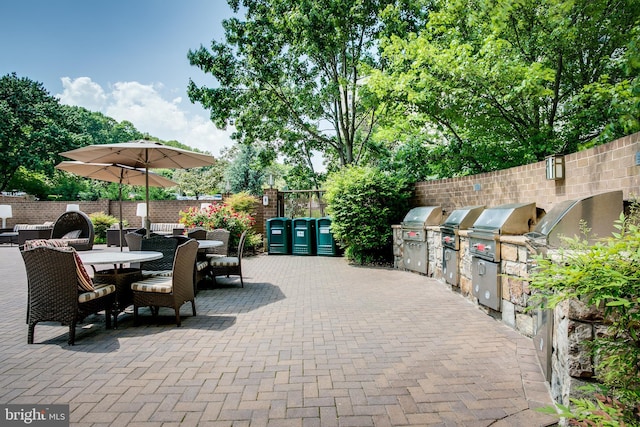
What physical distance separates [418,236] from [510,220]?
2.82 m

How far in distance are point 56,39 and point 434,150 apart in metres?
13.5

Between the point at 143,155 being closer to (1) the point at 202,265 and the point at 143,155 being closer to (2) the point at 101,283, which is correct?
(1) the point at 202,265

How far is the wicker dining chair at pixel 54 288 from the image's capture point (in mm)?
3469

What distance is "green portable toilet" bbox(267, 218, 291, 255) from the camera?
1070 cm

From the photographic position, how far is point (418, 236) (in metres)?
7.09

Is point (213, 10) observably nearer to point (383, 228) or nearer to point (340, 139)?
point (340, 139)

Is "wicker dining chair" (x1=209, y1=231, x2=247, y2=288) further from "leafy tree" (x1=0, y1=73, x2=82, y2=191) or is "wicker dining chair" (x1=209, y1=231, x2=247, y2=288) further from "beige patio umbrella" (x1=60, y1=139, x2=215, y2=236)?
"leafy tree" (x1=0, y1=73, x2=82, y2=191)

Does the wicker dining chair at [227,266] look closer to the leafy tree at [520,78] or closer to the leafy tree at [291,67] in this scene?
the leafy tree at [520,78]

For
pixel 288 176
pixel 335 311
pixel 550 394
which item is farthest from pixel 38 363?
pixel 288 176

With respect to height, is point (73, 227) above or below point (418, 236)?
above

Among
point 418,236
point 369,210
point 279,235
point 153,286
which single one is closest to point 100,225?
point 279,235

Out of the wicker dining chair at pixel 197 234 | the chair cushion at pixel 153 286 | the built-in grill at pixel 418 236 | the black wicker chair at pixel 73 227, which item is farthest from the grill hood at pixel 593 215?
the black wicker chair at pixel 73 227

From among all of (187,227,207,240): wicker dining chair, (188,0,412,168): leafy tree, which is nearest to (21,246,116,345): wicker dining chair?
(187,227,207,240): wicker dining chair

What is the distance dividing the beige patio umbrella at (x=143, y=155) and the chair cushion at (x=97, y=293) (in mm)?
2297
